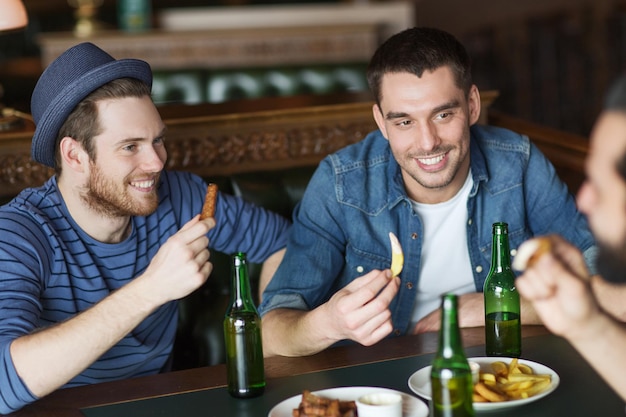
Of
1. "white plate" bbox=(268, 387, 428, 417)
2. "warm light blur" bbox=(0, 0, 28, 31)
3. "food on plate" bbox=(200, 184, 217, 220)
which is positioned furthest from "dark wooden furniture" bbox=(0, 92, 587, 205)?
"white plate" bbox=(268, 387, 428, 417)

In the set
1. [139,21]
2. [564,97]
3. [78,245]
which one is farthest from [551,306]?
[564,97]

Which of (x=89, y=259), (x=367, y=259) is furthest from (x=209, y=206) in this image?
(x=367, y=259)

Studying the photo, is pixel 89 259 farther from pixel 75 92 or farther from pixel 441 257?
pixel 441 257

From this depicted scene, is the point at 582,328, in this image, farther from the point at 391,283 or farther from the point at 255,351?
the point at 255,351

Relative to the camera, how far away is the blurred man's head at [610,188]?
3.63 feet

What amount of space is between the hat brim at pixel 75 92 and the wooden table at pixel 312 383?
634 millimetres

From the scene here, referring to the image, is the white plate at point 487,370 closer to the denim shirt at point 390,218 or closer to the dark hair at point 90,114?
the denim shirt at point 390,218

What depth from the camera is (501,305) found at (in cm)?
196

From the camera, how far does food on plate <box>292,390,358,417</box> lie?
1546 mm

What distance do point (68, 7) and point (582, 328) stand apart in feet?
27.4

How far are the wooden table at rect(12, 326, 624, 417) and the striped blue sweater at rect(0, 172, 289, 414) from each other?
0.13 metres

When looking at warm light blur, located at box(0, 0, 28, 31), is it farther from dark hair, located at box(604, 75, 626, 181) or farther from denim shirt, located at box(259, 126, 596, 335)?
dark hair, located at box(604, 75, 626, 181)

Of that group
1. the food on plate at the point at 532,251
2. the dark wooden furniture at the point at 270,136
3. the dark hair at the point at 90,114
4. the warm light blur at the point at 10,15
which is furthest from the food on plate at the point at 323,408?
the warm light blur at the point at 10,15

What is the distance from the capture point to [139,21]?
6.18 meters
